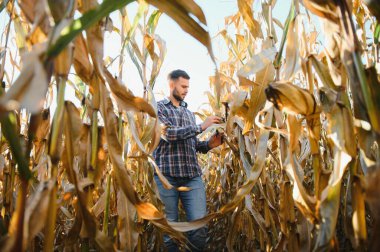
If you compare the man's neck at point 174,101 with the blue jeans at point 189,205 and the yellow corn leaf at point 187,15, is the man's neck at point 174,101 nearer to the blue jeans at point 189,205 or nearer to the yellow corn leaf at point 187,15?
the blue jeans at point 189,205

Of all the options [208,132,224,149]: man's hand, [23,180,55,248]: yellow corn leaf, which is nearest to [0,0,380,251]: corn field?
[23,180,55,248]: yellow corn leaf

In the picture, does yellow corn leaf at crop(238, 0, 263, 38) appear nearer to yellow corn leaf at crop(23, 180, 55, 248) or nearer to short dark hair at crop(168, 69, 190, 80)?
yellow corn leaf at crop(23, 180, 55, 248)

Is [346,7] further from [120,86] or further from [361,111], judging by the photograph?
[120,86]

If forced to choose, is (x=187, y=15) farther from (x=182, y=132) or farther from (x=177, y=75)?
(x=177, y=75)

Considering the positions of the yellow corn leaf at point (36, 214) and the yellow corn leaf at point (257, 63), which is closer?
the yellow corn leaf at point (36, 214)

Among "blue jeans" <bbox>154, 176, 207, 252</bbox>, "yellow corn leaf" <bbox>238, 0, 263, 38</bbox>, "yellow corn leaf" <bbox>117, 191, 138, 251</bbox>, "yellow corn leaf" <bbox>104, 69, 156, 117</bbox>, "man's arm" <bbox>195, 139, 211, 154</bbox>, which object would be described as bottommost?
"blue jeans" <bbox>154, 176, 207, 252</bbox>

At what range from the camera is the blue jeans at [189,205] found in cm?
156

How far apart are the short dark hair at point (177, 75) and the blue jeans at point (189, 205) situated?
587 mm

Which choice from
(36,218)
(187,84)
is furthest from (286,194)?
(187,84)

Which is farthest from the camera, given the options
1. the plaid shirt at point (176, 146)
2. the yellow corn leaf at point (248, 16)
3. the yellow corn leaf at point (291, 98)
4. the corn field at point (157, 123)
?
the plaid shirt at point (176, 146)

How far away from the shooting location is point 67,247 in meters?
0.60

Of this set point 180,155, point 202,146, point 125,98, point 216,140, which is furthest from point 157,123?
point 202,146

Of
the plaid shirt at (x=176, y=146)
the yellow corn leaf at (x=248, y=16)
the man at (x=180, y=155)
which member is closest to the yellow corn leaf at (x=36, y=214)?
the yellow corn leaf at (x=248, y=16)

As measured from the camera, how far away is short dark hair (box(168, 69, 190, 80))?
1859 millimetres
